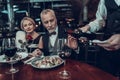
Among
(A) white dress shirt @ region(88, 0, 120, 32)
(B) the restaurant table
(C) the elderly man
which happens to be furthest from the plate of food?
(A) white dress shirt @ region(88, 0, 120, 32)

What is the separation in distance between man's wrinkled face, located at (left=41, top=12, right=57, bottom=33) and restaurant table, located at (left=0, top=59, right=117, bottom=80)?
68 centimetres

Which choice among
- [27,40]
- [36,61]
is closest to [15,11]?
[27,40]

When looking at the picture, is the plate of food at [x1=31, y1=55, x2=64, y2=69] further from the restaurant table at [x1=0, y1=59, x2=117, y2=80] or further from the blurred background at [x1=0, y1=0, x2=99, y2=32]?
the blurred background at [x1=0, y1=0, x2=99, y2=32]

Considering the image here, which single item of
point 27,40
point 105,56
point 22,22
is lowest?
point 105,56

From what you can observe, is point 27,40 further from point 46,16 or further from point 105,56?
point 105,56

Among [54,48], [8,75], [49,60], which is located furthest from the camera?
[54,48]

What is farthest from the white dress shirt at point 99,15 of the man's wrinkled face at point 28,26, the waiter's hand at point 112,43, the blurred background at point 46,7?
the man's wrinkled face at point 28,26

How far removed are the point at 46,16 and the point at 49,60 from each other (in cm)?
72

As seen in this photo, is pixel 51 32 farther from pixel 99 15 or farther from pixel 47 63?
pixel 47 63

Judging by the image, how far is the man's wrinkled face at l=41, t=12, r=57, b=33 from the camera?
7.35ft

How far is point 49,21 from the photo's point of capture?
2242 millimetres

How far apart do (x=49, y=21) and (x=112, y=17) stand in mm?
687

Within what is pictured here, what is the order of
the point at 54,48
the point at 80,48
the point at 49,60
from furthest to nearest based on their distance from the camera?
the point at 80,48 < the point at 54,48 < the point at 49,60

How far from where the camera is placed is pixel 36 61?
172 centimetres
